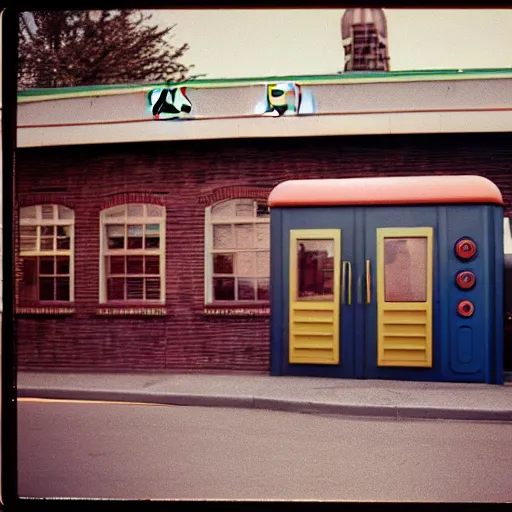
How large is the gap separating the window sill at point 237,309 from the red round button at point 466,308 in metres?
2.73

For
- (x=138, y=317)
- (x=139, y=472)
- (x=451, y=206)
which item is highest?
(x=451, y=206)

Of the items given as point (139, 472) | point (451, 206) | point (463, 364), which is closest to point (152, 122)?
point (451, 206)

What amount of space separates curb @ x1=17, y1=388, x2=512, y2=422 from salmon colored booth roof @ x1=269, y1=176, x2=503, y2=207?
9.47 ft

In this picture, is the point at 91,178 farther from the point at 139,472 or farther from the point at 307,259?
the point at 139,472

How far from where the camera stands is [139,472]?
606 cm

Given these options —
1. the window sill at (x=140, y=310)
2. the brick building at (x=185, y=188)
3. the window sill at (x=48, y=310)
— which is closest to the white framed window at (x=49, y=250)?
the brick building at (x=185, y=188)

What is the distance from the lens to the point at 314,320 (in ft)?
35.1

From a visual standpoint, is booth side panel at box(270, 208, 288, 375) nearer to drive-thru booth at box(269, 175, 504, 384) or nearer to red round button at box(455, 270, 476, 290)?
drive-thru booth at box(269, 175, 504, 384)

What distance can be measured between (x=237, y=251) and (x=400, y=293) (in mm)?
2523

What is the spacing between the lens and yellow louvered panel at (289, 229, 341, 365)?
1064 cm

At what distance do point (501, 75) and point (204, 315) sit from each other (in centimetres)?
531

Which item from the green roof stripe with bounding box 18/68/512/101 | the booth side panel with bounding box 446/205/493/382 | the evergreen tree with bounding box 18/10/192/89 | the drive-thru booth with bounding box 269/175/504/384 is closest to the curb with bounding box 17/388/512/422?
the drive-thru booth with bounding box 269/175/504/384

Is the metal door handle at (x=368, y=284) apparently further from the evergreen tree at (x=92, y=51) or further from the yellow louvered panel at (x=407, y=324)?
the evergreen tree at (x=92, y=51)
